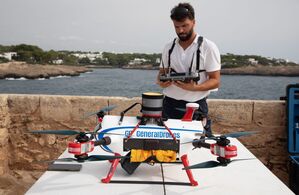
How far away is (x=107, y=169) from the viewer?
2.20 metres

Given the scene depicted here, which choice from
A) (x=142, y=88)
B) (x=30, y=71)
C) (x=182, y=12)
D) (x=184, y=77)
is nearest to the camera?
(x=184, y=77)

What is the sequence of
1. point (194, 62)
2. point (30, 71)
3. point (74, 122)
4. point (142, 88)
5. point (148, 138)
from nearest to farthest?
1. point (148, 138)
2. point (194, 62)
3. point (74, 122)
4. point (142, 88)
5. point (30, 71)

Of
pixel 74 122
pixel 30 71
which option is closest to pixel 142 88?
pixel 74 122

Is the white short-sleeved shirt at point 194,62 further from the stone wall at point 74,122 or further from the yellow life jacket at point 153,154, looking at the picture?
the stone wall at point 74,122

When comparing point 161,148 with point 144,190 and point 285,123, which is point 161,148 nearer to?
point 144,190

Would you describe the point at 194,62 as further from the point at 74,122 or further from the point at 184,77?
the point at 74,122

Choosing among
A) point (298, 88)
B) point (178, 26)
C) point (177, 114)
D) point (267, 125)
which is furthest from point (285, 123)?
point (178, 26)

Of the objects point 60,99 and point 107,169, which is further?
point 60,99

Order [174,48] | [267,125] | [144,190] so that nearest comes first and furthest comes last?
[144,190]
[174,48]
[267,125]

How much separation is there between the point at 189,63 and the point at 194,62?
47mm

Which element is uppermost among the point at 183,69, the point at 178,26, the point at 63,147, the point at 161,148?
the point at 178,26

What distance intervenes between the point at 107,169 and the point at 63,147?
203cm

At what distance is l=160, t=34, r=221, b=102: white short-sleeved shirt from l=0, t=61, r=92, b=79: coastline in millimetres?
68307

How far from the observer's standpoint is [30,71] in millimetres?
68500
